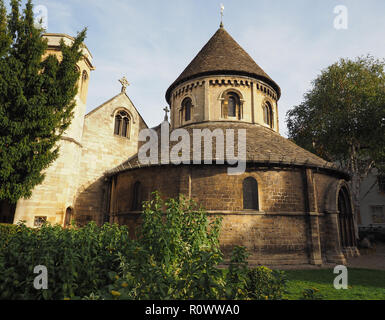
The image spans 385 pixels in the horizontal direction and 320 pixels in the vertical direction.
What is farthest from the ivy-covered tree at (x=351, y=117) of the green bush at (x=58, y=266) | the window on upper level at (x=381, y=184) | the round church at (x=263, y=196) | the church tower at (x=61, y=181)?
the green bush at (x=58, y=266)

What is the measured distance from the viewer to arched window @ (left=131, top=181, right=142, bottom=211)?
1462cm

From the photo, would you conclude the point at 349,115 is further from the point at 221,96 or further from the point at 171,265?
the point at 171,265

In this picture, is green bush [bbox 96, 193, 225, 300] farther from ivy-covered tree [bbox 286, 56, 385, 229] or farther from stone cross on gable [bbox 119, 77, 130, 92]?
ivy-covered tree [bbox 286, 56, 385, 229]

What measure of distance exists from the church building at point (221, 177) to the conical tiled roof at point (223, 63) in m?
0.09

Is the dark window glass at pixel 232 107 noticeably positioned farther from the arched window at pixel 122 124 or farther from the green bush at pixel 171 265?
A: the green bush at pixel 171 265

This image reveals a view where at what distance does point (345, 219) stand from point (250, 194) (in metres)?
8.03

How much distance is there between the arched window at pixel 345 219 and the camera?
619 inches

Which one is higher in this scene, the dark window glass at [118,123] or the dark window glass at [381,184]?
the dark window glass at [118,123]

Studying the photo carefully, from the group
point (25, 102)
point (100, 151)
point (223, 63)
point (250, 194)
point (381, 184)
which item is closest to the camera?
point (25, 102)

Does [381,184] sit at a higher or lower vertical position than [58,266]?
higher

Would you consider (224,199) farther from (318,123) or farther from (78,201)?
(318,123)

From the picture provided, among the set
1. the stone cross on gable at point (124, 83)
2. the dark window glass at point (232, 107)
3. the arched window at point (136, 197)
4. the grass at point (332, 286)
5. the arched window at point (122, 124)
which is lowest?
the grass at point (332, 286)

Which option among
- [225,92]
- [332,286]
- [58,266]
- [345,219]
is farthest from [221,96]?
[58,266]

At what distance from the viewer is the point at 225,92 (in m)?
18.6
